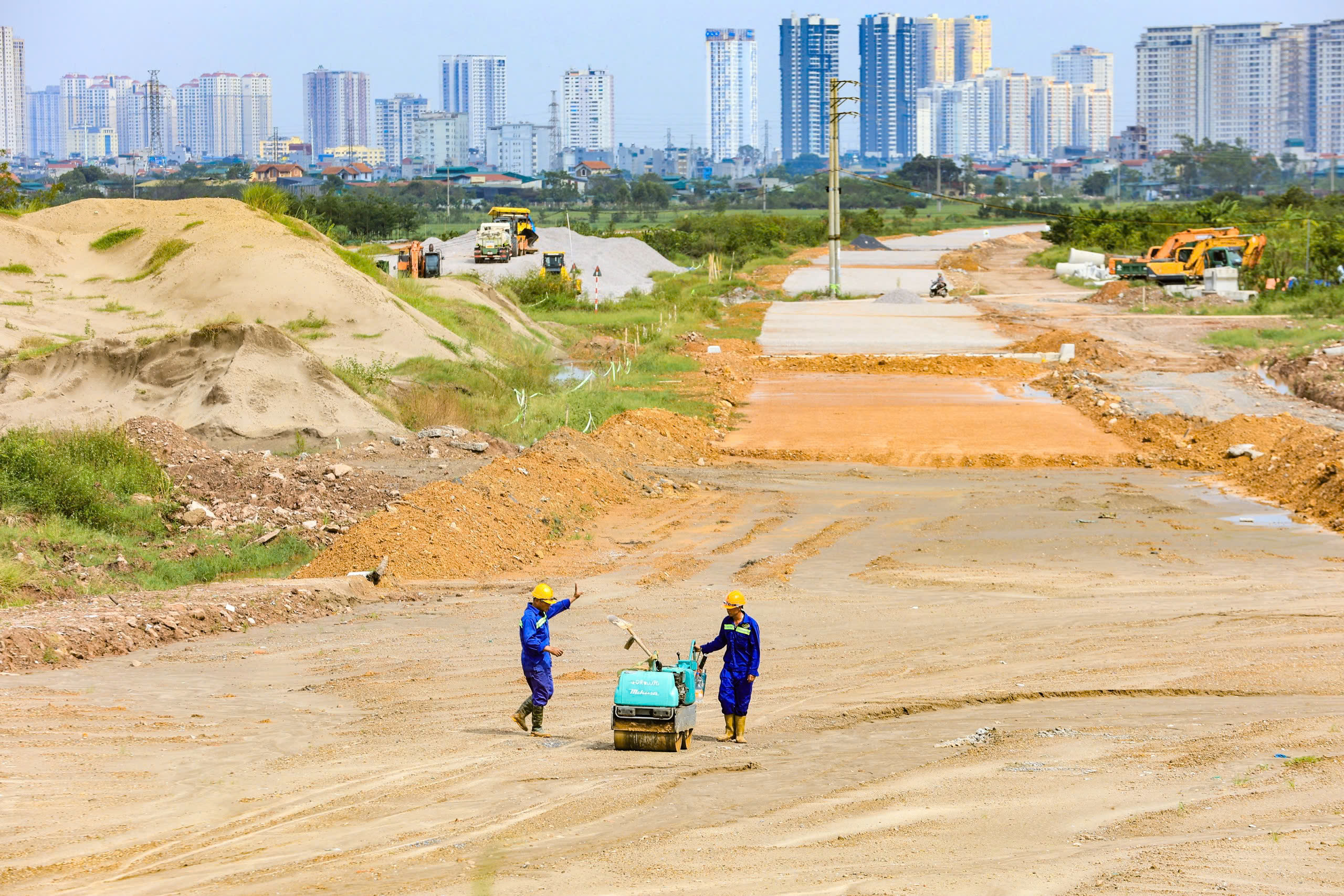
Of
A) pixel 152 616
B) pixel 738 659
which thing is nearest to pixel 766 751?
pixel 738 659

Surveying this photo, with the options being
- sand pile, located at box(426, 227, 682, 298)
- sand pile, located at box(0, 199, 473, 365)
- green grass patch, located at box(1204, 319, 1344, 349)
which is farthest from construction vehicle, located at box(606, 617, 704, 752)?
sand pile, located at box(426, 227, 682, 298)

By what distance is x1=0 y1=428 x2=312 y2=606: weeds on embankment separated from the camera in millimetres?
16141

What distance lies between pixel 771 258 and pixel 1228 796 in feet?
269

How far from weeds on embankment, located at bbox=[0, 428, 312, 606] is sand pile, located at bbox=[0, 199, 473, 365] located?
1074 cm

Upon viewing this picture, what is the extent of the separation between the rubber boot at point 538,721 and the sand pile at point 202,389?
14912mm

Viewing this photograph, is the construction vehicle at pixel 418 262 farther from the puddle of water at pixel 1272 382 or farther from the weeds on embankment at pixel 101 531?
the weeds on embankment at pixel 101 531

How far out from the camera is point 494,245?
67188mm

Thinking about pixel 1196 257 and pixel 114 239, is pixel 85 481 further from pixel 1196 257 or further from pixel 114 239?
pixel 1196 257

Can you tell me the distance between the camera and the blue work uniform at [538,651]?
32.8 ft

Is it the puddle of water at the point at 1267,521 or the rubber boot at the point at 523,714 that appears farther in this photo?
the puddle of water at the point at 1267,521

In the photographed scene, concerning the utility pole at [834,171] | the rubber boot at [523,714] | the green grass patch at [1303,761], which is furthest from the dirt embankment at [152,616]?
the utility pole at [834,171]

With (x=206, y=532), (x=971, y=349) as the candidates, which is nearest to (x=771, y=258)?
(x=971, y=349)

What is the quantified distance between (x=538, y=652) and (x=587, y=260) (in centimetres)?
6141

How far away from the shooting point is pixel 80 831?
313 inches
